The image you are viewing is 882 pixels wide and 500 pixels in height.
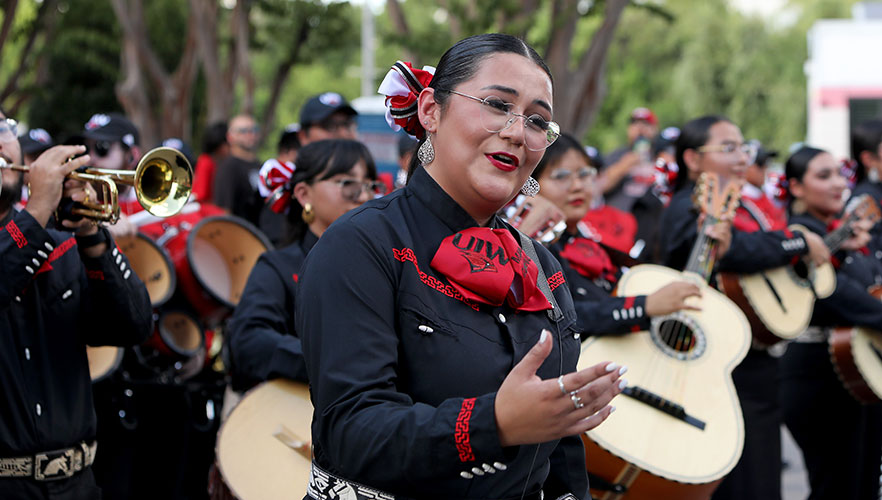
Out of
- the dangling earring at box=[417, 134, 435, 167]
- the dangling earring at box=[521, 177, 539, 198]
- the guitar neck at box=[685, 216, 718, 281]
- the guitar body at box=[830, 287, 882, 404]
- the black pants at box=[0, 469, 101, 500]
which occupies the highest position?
the dangling earring at box=[417, 134, 435, 167]

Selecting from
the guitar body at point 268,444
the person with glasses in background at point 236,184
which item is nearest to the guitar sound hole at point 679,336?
the guitar body at point 268,444

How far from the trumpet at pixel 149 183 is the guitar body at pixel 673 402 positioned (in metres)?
1.87

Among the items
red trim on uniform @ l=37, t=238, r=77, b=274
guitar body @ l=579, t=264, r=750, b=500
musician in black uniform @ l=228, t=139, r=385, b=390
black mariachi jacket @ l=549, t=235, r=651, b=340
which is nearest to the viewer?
red trim on uniform @ l=37, t=238, r=77, b=274

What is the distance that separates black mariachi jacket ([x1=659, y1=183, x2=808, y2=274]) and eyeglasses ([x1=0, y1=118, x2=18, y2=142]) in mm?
3460

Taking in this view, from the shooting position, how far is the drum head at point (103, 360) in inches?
187

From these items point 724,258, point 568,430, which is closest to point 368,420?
point 568,430

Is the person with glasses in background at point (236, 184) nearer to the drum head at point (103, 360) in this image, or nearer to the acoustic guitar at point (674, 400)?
the drum head at point (103, 360)

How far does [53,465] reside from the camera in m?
3.61

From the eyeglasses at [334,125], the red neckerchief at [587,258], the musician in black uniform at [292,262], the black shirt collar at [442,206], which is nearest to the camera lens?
the black shirt collar at [442,206]

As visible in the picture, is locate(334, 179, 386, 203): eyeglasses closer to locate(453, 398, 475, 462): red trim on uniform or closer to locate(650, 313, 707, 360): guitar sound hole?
locate(650, 313, 707, 360): guitar sound hole

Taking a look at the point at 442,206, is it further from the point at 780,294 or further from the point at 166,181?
the point at 780,294

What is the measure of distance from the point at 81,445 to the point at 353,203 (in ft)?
5.50

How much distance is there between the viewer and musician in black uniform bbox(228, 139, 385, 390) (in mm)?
4359

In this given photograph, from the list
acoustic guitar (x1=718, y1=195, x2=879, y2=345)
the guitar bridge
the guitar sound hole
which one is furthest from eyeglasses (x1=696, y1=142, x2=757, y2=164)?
the guitar bridge
